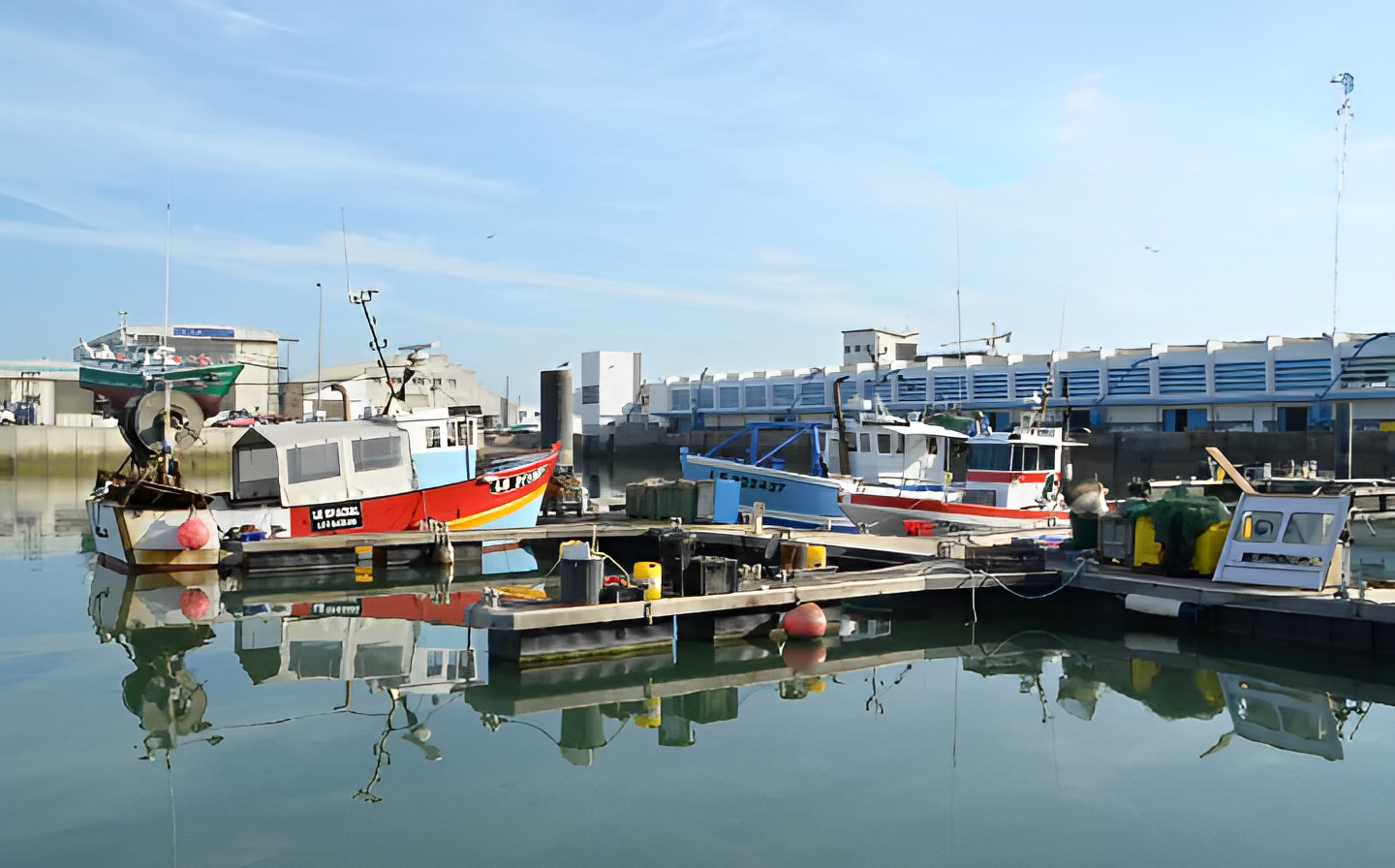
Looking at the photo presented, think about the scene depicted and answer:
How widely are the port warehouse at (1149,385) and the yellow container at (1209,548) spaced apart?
20.8 m

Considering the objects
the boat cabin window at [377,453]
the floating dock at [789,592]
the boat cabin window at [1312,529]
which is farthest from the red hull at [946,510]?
the boat cabin window at [377,453]

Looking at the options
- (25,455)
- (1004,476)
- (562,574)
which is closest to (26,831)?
(562,574)

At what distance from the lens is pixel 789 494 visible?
22000mm

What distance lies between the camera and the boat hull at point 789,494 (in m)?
21.5

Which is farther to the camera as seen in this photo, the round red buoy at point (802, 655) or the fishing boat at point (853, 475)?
the fishing boat at point (853, 475)

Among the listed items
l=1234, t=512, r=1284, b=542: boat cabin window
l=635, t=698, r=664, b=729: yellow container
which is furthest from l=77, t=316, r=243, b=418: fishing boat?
l=1234, t=512, r=1284, b=542: boat cabin window

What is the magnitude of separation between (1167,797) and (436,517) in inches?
592

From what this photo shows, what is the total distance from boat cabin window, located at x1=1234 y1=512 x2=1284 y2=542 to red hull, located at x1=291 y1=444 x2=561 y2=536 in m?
13.3

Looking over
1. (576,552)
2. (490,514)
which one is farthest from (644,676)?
(490,514)

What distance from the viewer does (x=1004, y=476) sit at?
21.3 m

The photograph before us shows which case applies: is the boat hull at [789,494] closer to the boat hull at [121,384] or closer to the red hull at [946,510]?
the red hull at [946,510]

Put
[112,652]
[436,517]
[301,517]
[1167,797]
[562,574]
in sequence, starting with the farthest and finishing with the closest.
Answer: [436,517]
[301,517]
[112,652]
[562,574]
[1167,797]

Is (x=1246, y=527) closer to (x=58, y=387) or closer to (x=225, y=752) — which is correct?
(x=225, y=752)

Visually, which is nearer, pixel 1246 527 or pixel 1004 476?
pixel 1246 527
